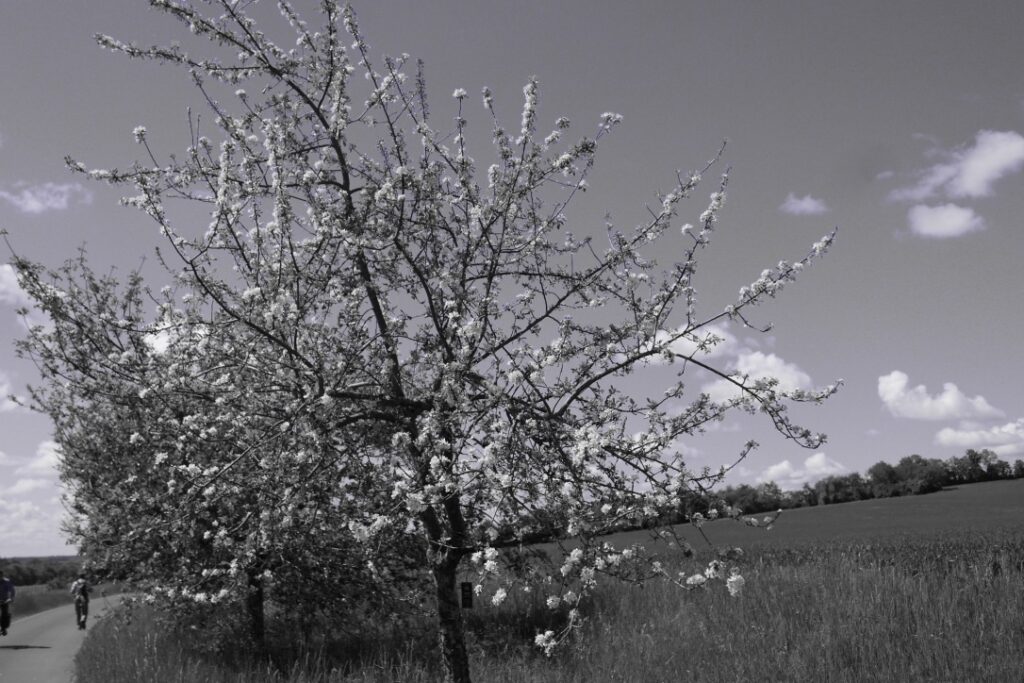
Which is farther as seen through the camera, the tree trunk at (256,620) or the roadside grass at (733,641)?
the tree trunk at (256,620)

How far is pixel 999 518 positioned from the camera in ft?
111

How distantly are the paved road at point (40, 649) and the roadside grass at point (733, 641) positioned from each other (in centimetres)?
88

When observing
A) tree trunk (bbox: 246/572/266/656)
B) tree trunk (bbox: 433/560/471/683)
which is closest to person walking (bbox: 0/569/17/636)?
tree trunk (bbox: 246/572/266/656)

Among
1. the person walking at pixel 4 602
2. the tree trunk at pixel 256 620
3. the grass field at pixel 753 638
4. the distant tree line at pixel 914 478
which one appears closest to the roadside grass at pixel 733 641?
the grass field at pixel 753 638

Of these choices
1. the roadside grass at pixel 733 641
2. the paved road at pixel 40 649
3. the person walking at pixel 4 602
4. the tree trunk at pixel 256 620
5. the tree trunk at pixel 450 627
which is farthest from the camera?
the person walking at pixel 4 602

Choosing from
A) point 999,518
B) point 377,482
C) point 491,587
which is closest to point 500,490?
point 377,482

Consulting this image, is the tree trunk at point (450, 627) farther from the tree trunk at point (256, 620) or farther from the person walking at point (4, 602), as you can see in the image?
the person walking at point (4, 602)

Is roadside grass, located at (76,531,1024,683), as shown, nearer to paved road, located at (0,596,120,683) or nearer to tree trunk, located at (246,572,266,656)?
tree trunk, located at (246,572,266,656)

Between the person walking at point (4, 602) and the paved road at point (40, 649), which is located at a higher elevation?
the person walking at point (4, 602)

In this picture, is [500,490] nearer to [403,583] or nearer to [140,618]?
[403,583]

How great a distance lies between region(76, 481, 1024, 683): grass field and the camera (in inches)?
384

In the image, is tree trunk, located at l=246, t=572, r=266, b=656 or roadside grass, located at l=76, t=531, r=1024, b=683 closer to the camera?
roadside grass, located at l=76, t=531, r=1024, b=683

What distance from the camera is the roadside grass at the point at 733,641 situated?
9.73 meters

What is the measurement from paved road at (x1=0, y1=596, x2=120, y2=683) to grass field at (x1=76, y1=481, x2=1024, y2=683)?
98 centimetres
